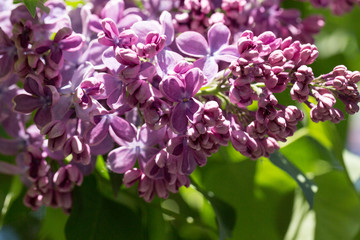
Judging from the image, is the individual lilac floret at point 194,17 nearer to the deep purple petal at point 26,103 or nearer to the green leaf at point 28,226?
the deep purple petal at point 26,103

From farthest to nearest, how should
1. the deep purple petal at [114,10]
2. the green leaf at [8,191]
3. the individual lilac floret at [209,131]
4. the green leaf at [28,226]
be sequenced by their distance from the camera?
1. the green leaf at [28,226]
2. the green leaf at [8,191]
3. the deep purple petal at [114,10]
4. the individual lilac floret at [209,131]

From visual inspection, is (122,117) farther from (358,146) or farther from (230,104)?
(358,146)

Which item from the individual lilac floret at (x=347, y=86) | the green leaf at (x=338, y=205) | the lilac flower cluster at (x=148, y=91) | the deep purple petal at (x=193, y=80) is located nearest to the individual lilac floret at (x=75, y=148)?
the lilac flower cluster at (x=148, y=91)

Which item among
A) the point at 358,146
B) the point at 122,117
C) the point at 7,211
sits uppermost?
the point at 122,117

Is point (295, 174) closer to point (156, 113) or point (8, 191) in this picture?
Answer: point (156, 113)

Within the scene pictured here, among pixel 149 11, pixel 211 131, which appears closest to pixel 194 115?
pixel 211 131

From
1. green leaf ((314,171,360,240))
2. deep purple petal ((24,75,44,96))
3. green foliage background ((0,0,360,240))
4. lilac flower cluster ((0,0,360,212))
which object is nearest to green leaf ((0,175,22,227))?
green foliage background ((0,0,360,240))
